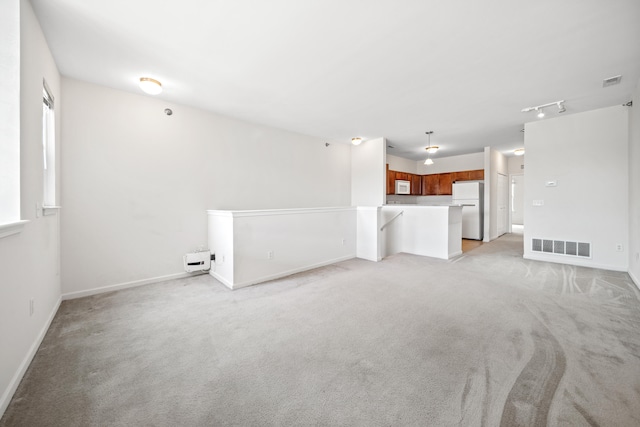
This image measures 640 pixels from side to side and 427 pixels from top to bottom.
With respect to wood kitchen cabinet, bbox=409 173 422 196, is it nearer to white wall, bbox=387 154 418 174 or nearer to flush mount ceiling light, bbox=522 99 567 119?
white wall, bbox=387 154 418 174

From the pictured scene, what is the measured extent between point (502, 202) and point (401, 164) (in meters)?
3.45

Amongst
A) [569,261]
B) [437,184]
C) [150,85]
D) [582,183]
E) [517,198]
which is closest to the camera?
[150,85]

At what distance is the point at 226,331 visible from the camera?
239cm

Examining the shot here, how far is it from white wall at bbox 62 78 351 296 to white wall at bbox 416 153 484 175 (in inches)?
254

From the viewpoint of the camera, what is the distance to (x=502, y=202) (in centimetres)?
827

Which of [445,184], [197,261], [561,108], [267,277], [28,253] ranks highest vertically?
[561,108]

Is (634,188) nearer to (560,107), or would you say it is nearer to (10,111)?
(560,107)

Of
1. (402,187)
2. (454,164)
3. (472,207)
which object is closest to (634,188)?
(472,207)

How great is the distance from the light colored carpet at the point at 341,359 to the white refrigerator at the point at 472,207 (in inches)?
169

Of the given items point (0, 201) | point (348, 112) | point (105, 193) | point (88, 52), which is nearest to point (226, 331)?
point (0, 201)

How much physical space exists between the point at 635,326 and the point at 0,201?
5264 mm

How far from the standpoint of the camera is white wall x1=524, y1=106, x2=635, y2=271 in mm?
4211

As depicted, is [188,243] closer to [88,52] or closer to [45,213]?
[45,213]

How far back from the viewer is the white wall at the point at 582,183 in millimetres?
4211
